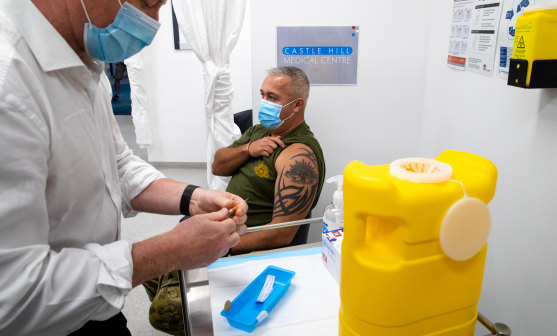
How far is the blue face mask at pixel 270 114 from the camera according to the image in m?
1.93

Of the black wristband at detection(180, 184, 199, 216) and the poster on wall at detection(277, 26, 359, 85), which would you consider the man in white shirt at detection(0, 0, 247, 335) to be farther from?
the poster on wall at detection(277, 26, 359, 85)

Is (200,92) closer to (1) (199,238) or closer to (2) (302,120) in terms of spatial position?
(2) (302,120)

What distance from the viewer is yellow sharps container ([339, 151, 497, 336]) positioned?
64 cm

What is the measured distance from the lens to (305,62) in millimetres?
2152

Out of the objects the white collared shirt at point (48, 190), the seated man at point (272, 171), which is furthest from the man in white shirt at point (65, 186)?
the seated man at point (272, 171)

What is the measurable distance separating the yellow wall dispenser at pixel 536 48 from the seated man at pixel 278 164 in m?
0.90

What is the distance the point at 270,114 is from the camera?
1.94 metres

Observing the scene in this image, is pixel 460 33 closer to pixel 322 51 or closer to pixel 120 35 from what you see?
pixel 322 51

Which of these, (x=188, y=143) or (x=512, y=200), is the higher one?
(x=512, y=200)

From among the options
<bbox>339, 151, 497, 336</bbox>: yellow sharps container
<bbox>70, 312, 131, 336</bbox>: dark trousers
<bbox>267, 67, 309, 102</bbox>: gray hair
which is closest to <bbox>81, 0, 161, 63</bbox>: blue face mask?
<bbox>339, 151, 497, 336</bbox>: yellow sharps container

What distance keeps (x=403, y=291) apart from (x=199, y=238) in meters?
0.43

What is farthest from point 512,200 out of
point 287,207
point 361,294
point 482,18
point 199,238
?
point 199,238

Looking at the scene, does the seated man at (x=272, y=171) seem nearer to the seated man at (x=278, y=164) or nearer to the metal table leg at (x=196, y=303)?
the seated man at (x=278, y=164)

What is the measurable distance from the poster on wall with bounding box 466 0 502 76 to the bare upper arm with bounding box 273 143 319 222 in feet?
2.51
